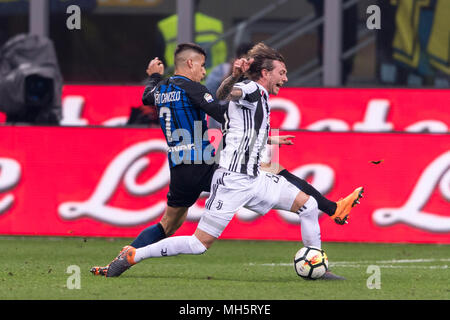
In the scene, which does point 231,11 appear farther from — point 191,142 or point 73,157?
point 191,142

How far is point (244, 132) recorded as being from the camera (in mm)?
7691

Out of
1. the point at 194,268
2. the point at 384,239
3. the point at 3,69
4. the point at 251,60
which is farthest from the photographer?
the point at 3,69

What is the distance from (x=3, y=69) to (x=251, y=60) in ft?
22.5

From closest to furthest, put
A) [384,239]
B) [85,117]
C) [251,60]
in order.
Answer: [251,60] → [384,239] → [85,117]

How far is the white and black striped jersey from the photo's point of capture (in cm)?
767

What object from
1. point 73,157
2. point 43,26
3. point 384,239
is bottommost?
point 384,239

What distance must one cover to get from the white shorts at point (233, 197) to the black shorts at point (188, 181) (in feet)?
1.01

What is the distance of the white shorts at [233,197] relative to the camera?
7633 mm

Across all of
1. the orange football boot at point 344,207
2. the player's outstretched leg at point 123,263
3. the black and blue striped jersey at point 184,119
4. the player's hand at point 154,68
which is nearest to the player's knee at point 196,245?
the player's outstretched leg at point 123,263

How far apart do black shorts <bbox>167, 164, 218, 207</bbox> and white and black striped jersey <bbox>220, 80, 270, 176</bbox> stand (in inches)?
14.0

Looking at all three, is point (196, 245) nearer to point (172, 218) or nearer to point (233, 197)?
point (233, 197)

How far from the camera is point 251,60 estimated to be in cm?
777

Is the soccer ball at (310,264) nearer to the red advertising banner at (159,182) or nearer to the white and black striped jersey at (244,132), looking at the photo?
the white and black striped jersey at (244,132)
